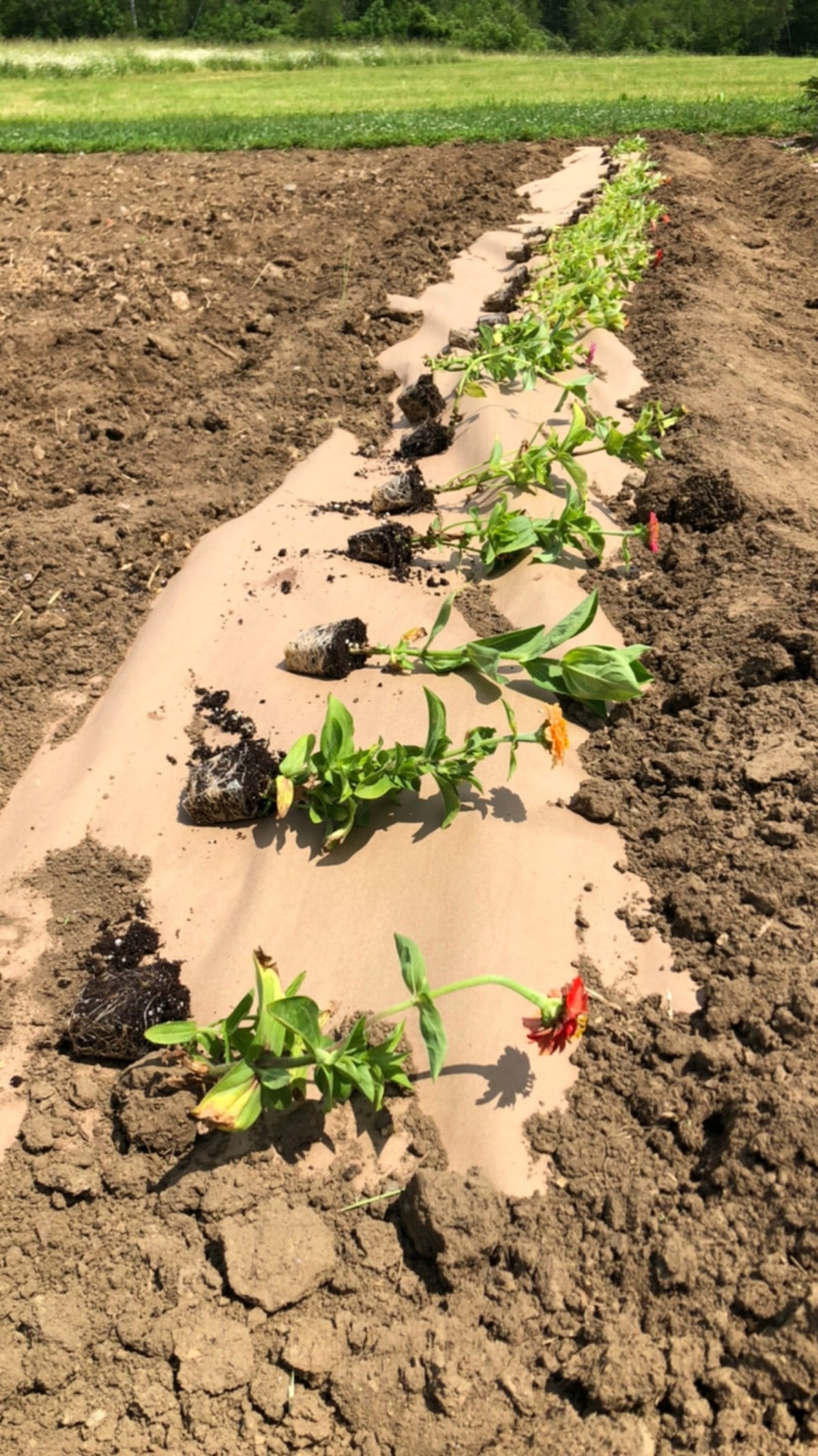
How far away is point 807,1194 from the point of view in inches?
78.7

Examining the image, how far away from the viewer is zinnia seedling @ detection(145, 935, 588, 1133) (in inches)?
87.0

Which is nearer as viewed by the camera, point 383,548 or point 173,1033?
point 173,1033

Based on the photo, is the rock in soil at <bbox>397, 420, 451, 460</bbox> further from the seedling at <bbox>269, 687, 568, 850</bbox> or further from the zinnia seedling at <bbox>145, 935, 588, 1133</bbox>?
the zinnia seedling at <bbox>145, 935, 588, 1133</bbox>

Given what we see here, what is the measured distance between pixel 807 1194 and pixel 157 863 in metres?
2.01

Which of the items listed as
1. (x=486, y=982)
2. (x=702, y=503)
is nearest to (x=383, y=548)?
(x=702, y=503)

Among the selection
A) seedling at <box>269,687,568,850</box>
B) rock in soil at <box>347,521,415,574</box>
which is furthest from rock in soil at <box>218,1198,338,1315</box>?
rock in soil at <box>347,521,415,574</box>

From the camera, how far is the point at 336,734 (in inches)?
116

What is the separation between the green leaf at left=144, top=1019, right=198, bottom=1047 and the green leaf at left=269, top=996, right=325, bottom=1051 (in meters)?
0.23

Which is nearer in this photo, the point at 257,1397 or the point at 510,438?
the point at 257,1397

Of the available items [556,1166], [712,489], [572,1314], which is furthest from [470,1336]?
[712,489]

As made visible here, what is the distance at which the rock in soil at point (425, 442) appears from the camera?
17.2 ft

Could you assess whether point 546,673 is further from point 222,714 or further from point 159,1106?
point 159,1106

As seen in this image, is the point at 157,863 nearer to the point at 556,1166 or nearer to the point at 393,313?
the point at 556,1166

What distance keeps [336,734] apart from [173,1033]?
98 centimetres
